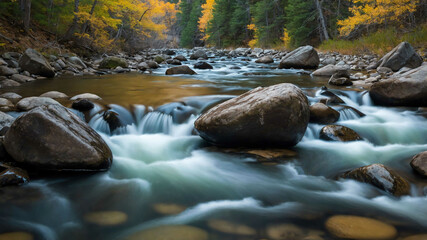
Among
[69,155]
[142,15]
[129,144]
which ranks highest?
[142,15]

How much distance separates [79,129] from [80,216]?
1.10 meters

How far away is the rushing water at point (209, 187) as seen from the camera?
7.48 feet

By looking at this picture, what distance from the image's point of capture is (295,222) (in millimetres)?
2236

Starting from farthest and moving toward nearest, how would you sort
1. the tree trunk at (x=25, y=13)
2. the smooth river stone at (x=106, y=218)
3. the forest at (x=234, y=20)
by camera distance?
the forest at (x=234, y=20), the tree trunk at (x=25, y=13), the smooth river stone at (x=106, y=218)

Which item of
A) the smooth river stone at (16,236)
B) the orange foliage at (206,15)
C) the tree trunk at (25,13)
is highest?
the orange foliage at (206,15)

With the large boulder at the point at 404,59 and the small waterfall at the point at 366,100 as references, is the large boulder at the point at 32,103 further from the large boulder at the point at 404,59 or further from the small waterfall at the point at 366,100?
the large boulder at the point at 404,59

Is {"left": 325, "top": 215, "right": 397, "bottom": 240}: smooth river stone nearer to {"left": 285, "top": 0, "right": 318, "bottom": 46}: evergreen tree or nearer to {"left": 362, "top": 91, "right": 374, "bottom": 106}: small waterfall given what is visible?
{"left": 362, "top": 91, "right": 374, "bottom": 106}: small waterfall

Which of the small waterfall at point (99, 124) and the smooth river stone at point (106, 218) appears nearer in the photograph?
the smooth river stone at point (106, 218)

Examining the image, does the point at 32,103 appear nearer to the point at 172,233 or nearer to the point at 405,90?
the point at 172,233

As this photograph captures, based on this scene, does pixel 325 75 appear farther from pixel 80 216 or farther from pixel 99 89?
pixel 80 216

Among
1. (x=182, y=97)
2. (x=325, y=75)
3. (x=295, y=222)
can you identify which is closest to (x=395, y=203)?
(x=295, y=222)

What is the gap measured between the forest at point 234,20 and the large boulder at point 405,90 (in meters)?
8.40

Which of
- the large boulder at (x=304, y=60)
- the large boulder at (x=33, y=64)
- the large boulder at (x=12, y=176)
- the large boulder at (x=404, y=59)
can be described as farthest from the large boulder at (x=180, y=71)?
the large boulder at (x=12, y=176)

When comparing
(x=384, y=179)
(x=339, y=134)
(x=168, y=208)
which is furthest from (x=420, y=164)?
(x=168, y=208)
